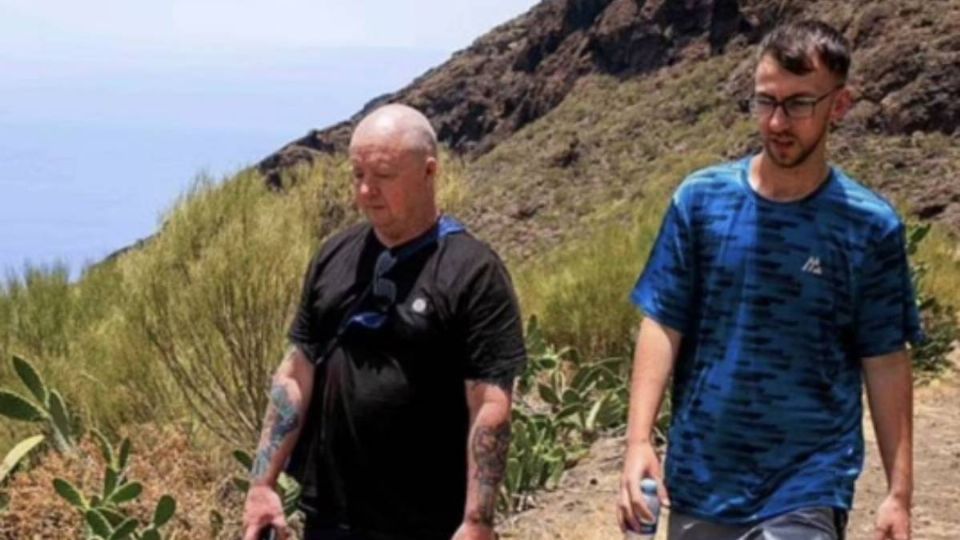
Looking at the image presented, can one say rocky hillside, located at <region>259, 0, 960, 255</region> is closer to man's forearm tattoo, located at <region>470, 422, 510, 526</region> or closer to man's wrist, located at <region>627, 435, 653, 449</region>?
man's forearm tattoo, located at <region>470, 422, 510, 526</region>

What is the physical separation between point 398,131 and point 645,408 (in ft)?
2.56

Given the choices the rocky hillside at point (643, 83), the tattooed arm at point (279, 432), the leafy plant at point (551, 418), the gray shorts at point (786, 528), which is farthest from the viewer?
the rocky hillside at point (643, 83)

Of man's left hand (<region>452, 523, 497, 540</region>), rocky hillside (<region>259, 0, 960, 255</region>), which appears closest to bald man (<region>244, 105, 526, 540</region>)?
man's left hand (<region>452, 523, 497, 540</region>)

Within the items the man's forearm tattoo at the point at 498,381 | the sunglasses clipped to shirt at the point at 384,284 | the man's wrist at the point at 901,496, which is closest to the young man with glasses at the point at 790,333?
the man's wrist at the point at 901,496

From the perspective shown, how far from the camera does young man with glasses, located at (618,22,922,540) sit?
3.13m

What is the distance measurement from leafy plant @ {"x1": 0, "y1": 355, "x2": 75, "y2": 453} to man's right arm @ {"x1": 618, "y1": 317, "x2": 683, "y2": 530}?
3.78 metres

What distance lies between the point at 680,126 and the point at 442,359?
37.4 m

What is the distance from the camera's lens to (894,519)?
315 cm

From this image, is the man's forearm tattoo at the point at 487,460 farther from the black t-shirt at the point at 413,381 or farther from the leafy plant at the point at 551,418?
the leafy plant at the point at 551,418

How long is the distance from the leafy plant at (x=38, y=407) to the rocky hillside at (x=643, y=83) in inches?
420

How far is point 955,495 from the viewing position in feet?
23.0

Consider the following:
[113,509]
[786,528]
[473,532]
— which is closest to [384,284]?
[473,532]

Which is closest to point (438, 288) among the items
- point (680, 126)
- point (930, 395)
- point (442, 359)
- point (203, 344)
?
point (442, 359)

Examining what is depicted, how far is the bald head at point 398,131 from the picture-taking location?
11.4 feet
